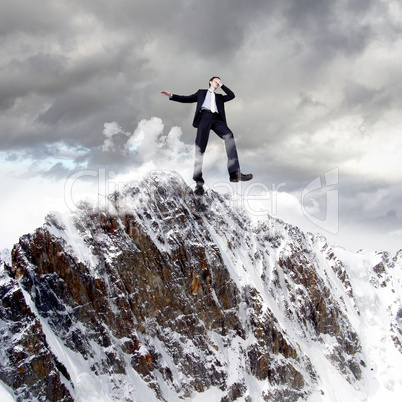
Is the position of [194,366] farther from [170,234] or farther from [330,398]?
[330,398]

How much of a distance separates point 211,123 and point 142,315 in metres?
133

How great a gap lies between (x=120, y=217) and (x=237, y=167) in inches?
5399

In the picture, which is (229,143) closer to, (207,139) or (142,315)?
(207,139)

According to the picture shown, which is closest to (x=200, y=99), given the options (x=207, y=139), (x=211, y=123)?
(x=211, y=123)

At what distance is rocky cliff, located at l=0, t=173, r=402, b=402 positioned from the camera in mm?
108062

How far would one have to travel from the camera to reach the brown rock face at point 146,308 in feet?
375

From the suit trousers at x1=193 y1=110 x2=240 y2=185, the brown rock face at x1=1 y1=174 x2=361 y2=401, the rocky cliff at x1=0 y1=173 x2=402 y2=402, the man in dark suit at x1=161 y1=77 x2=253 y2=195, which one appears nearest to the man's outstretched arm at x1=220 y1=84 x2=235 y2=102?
the man in dark suit at x1=161 y1=77 x2=253 y2=195

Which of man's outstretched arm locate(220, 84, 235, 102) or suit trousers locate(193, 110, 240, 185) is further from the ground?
man's outstretched arm locate(220, 84, 235, 102)

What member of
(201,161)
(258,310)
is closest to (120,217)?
(258,310)

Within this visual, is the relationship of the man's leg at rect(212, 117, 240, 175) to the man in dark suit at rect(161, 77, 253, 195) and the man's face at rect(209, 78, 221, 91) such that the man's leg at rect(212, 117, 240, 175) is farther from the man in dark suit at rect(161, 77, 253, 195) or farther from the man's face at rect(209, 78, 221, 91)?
the man's face at rect(209, 78, 221, 91)

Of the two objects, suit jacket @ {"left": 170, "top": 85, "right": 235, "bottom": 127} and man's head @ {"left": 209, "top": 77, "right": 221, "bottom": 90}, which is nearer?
man's head @ {"left": 209, "top": 77, "right": 221, "bottom": 90}

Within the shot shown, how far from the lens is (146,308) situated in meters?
140

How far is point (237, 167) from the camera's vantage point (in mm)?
14734

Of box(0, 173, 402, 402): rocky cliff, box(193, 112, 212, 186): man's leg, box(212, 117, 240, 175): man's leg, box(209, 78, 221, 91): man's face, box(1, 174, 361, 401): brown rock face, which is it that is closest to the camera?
box(212, 117, 240, 175): man's leg
